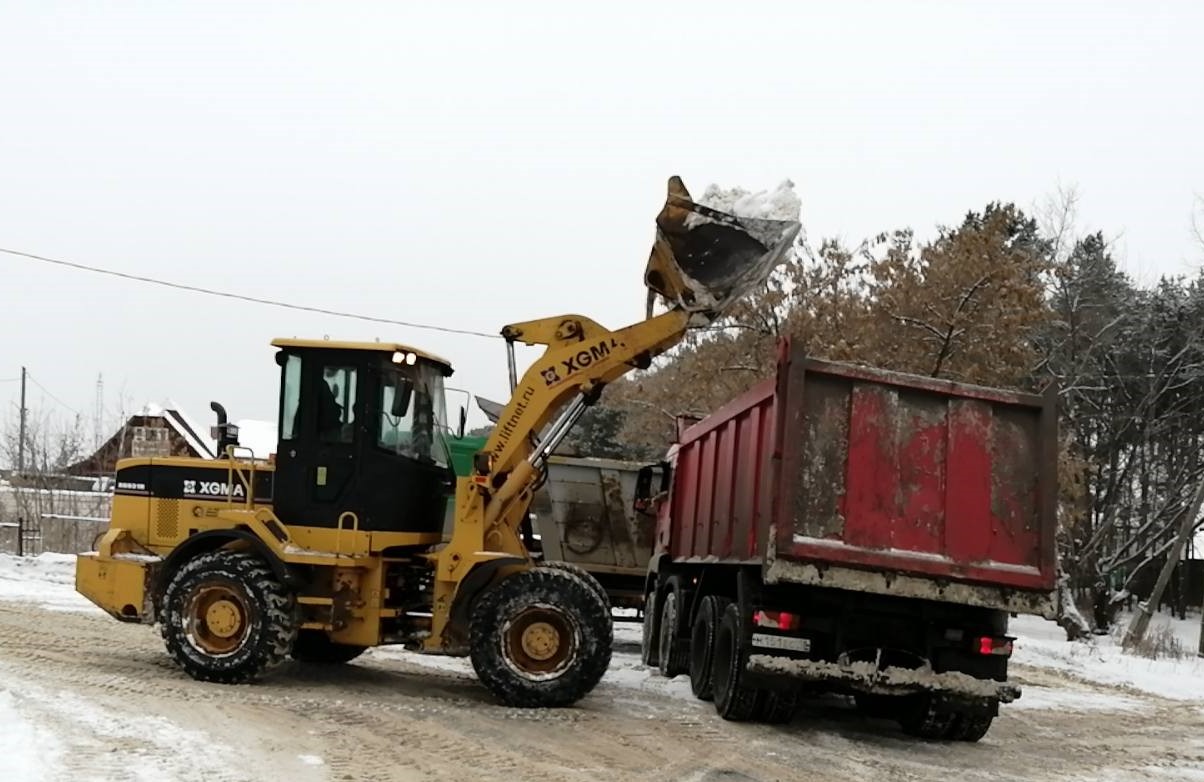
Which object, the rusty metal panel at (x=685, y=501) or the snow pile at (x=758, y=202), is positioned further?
the rusty metal panel at (x=685, y=501)

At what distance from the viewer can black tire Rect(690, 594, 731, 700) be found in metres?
10.5

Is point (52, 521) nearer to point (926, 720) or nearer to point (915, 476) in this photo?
point (926, 720)

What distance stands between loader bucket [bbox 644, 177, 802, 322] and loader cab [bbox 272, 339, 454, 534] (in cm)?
239

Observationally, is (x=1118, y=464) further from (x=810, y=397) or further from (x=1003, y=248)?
(x=810, y=397)

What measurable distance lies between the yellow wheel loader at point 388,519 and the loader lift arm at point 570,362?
1 centimetres

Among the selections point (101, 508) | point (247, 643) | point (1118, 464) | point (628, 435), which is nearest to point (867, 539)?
point (247, 643)

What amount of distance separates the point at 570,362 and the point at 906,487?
306cm

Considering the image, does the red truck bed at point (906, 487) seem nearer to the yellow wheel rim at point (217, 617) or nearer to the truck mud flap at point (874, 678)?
the truck mud flap at point (874, 678)

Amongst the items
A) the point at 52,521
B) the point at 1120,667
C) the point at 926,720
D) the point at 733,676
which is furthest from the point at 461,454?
the point at 52,521

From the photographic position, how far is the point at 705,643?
1078 cm

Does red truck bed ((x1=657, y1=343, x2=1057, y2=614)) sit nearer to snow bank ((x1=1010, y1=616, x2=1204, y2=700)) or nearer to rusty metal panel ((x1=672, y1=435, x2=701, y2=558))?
rusty metal panel ((x1=672, y1=435, x2=701, y2=558))

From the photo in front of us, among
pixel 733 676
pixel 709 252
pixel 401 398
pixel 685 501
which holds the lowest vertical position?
pixel 733 676

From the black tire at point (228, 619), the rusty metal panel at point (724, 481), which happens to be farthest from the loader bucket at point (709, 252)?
the black tire at point (228, 619)

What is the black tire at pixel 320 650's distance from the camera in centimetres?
1153
